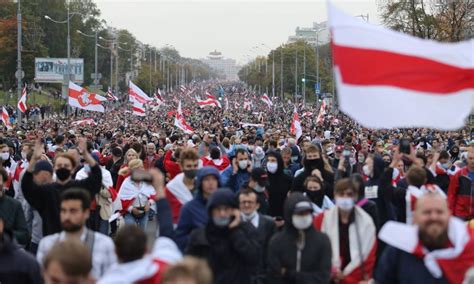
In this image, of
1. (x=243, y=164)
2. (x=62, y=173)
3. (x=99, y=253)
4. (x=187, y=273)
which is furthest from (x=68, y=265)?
(x=243, y=164)

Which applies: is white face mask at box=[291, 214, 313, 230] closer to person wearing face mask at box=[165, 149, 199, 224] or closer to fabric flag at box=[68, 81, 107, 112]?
person wearing face mask at box=[165, 149, 199, 224]

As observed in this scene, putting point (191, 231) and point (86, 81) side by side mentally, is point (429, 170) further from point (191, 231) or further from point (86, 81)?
point (86, 81)

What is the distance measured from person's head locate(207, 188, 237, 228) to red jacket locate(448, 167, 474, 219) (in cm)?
444

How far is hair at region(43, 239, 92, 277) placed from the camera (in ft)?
15.6

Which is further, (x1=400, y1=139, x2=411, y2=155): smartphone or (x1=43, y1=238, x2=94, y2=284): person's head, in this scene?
(x1=400, y1=139, x2=411, y2=155): smartphone

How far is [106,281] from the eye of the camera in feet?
16.5

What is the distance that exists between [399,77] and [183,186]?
286 centimetres

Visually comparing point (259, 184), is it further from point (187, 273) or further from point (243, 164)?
point (187, 273)

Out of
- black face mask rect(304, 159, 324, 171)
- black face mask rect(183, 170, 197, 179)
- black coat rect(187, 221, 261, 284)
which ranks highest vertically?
black face mask rect(304, 159, 324, 171)

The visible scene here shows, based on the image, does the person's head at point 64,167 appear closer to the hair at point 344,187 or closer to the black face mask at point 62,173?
the black face mask at point 62,173

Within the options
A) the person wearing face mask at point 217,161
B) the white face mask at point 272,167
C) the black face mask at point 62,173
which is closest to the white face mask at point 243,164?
the white face mask at point 272,167

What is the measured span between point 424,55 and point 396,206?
3619mm

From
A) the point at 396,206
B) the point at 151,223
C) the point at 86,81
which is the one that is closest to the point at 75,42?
the point at 86,81

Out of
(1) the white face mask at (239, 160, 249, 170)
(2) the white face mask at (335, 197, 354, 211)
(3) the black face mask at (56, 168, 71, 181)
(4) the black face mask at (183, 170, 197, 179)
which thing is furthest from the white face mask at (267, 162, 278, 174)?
(2) the white face mask at (335, 197, 354, 211)
